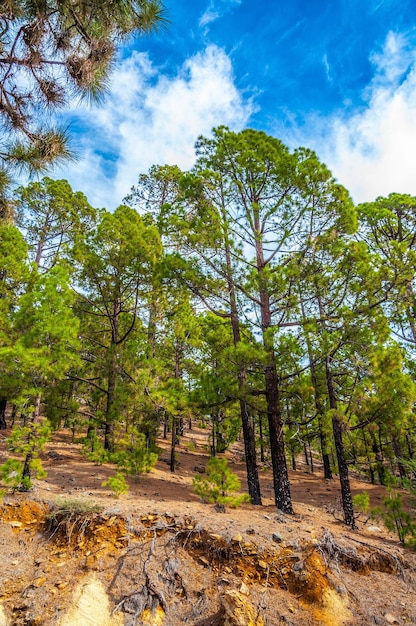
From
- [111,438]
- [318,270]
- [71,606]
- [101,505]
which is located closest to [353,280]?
[318,270]

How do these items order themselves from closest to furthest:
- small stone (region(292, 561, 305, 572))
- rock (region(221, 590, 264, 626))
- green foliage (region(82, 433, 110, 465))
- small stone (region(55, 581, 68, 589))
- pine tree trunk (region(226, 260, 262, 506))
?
rock (region(221, 590, 264, 626)) → small stone (region(55, 581, 68, 589)) → small stone (region(292, 561, 305, 572)) → pine tree trunk (region(226, 260, 262, 506)) → green foliage (region(82, 433, 110, 465))

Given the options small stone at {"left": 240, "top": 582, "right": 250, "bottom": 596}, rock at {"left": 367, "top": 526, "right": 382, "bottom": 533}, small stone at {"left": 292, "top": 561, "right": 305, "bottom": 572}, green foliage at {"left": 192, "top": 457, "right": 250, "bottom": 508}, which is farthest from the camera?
rock at {"left": 367, "top": 526, "right": 382, "bottom": 533}

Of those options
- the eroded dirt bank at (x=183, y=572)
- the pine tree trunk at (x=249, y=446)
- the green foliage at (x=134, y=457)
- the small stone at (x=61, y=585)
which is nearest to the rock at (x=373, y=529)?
the eroded dirt bank at (x=183, y=572)

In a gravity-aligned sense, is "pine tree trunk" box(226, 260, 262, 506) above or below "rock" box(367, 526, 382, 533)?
above

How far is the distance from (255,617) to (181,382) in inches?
255

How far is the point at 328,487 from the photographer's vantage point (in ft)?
48.0

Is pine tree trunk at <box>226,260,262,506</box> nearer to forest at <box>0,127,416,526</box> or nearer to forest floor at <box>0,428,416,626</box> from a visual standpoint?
forest at <box>0,127,416,526</box>

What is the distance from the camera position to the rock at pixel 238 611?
3948 mm

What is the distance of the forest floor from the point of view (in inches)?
169

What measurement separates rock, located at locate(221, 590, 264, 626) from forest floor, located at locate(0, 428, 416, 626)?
1 centimetres

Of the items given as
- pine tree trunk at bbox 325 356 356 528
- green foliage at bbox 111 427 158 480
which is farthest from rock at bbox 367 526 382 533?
green foliage at bbox 111 427 158 480

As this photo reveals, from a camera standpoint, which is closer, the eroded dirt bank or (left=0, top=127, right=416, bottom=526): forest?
the eroded dirt bank

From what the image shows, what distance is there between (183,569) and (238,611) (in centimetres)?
120

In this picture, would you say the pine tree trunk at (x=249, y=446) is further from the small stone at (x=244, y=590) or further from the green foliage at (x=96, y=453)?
the green foliage at (x=96, y=453)
